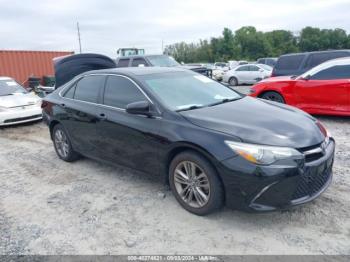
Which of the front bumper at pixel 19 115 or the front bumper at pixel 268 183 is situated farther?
the front bumper at pixel 19 115

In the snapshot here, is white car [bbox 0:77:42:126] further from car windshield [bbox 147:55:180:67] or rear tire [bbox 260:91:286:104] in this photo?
rear tire [bbox 260:91:286:104]

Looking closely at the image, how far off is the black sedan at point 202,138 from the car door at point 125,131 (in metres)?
0.01

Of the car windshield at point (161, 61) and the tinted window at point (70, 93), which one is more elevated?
the car windshield at point (161, 61)

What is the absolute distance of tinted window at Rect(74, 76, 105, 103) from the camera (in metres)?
4.66

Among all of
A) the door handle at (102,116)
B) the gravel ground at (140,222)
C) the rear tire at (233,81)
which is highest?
the door handle at (102,116)

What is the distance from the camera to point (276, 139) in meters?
3.06

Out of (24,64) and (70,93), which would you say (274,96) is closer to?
(70,93)

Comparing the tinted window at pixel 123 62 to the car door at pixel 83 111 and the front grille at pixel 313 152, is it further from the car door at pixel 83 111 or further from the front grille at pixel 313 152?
the front grille at pixel 313 152

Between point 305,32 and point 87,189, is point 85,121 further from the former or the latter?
point 305,32

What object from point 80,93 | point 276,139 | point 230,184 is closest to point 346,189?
point 276,139

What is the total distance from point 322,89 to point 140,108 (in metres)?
5.30

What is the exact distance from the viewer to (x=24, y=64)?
1609cm

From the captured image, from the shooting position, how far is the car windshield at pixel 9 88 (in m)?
9.31

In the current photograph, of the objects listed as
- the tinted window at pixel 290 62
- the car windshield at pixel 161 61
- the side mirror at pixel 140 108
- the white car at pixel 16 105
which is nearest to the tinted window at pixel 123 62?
the car windshield at pixel 161 61
